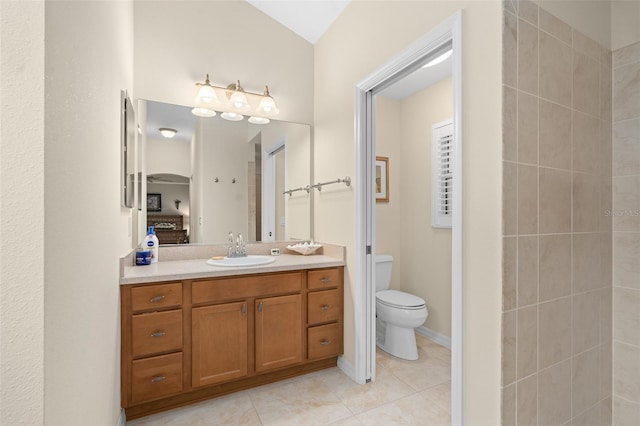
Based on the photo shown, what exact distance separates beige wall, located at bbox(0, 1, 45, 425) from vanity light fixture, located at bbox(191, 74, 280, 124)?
5.67ft

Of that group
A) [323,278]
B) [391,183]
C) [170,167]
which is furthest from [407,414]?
[170,167]

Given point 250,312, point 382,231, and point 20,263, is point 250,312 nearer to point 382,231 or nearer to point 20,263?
point 20,263

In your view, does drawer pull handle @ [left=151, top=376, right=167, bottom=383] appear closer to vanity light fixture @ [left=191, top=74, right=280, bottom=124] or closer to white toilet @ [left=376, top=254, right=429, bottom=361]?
white toilet @ [left=376, top=254, right=429, bottom=361]

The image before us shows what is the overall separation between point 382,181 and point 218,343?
7.15 feet

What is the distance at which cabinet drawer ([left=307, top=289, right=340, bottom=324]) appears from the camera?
218cm

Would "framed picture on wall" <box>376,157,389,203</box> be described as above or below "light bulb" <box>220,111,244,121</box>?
below

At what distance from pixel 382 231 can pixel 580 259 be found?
70.8 inches

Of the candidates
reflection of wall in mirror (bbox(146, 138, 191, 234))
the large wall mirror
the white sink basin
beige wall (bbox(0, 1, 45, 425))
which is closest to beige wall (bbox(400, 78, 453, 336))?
the large wall mirror

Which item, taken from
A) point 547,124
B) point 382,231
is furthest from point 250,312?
point 547,124

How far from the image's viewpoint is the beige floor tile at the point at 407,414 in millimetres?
1699

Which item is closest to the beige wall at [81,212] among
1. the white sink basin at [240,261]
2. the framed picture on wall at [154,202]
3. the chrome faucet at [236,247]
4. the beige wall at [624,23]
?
the white sink basin at [240,261]

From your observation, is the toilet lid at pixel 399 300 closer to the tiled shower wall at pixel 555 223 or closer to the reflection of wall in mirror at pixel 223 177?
the tiled shower wall at pixel 555 223

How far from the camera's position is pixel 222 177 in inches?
99.5

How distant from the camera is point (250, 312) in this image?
1965mm
